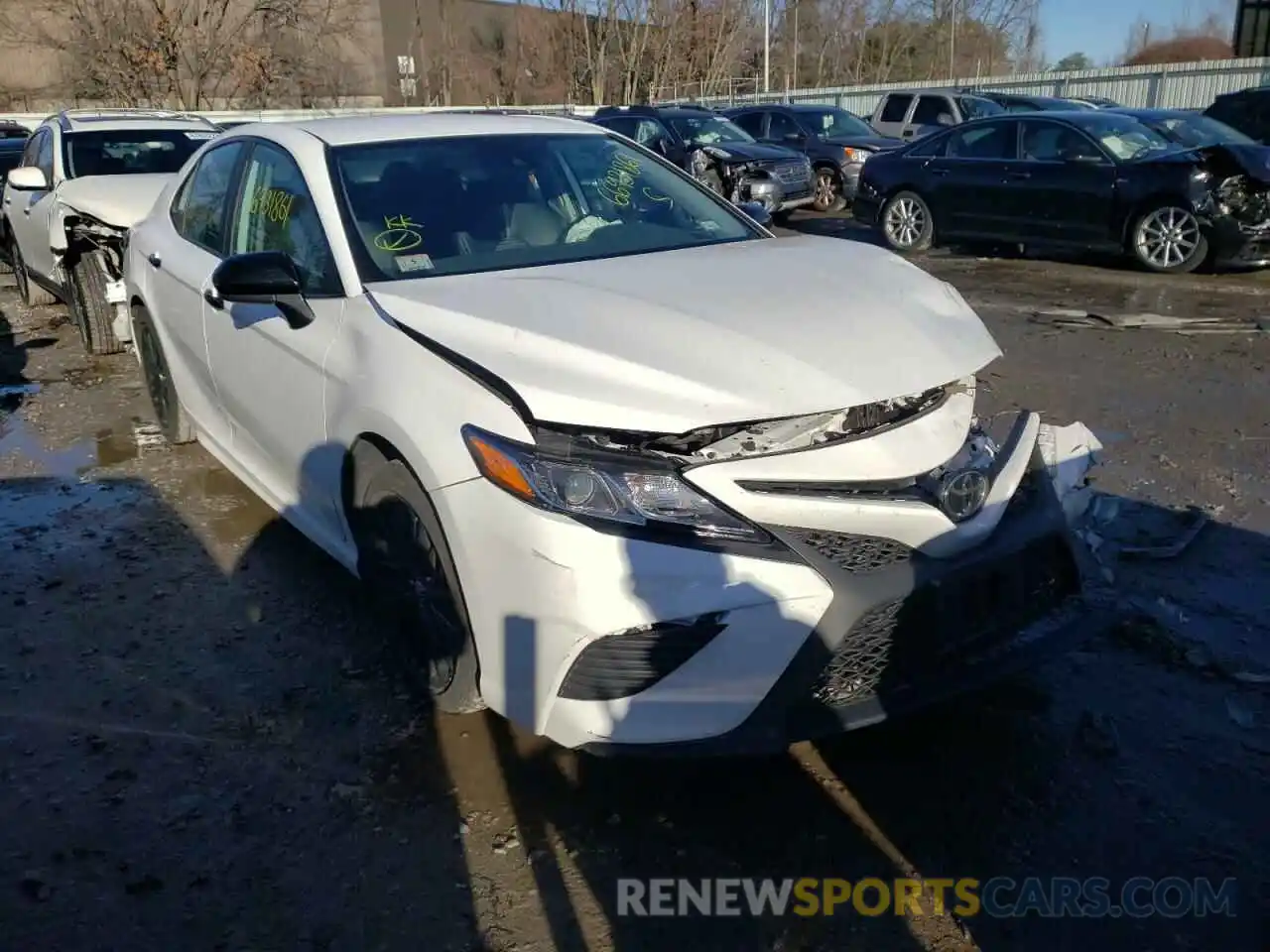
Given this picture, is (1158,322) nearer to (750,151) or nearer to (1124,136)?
(1124,136)

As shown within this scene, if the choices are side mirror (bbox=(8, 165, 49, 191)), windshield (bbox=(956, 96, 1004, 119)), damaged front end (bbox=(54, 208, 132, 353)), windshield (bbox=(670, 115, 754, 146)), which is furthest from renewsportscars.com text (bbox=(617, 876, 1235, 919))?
windshield (bbox=(956, 96, 1004, 119))

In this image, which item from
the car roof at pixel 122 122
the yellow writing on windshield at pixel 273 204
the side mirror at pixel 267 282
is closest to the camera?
the side mirror at pixel 267 282

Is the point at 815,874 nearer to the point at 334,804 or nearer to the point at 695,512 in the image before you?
the point at 695,512

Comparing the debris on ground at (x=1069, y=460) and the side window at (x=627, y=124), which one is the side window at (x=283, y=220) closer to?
the debris on ground at (x=1069, y=460)

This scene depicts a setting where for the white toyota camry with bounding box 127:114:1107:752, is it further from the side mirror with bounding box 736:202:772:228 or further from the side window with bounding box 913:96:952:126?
the side window with bounding box 913:96:952:126

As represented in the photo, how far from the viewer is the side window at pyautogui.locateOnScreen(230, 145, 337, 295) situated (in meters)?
3.46

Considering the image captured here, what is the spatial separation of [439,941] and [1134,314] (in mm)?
7792

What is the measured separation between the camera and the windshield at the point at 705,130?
16203mm

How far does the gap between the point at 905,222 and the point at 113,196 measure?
8499 millimetres

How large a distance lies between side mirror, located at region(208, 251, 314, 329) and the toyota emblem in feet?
6.52

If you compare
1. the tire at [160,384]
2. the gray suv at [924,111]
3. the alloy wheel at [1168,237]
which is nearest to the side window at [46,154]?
the tire at [160,384]

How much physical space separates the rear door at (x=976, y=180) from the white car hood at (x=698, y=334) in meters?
8.82

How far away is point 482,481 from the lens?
2607 mm

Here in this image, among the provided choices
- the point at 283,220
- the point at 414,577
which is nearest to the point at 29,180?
the point at 283,220
